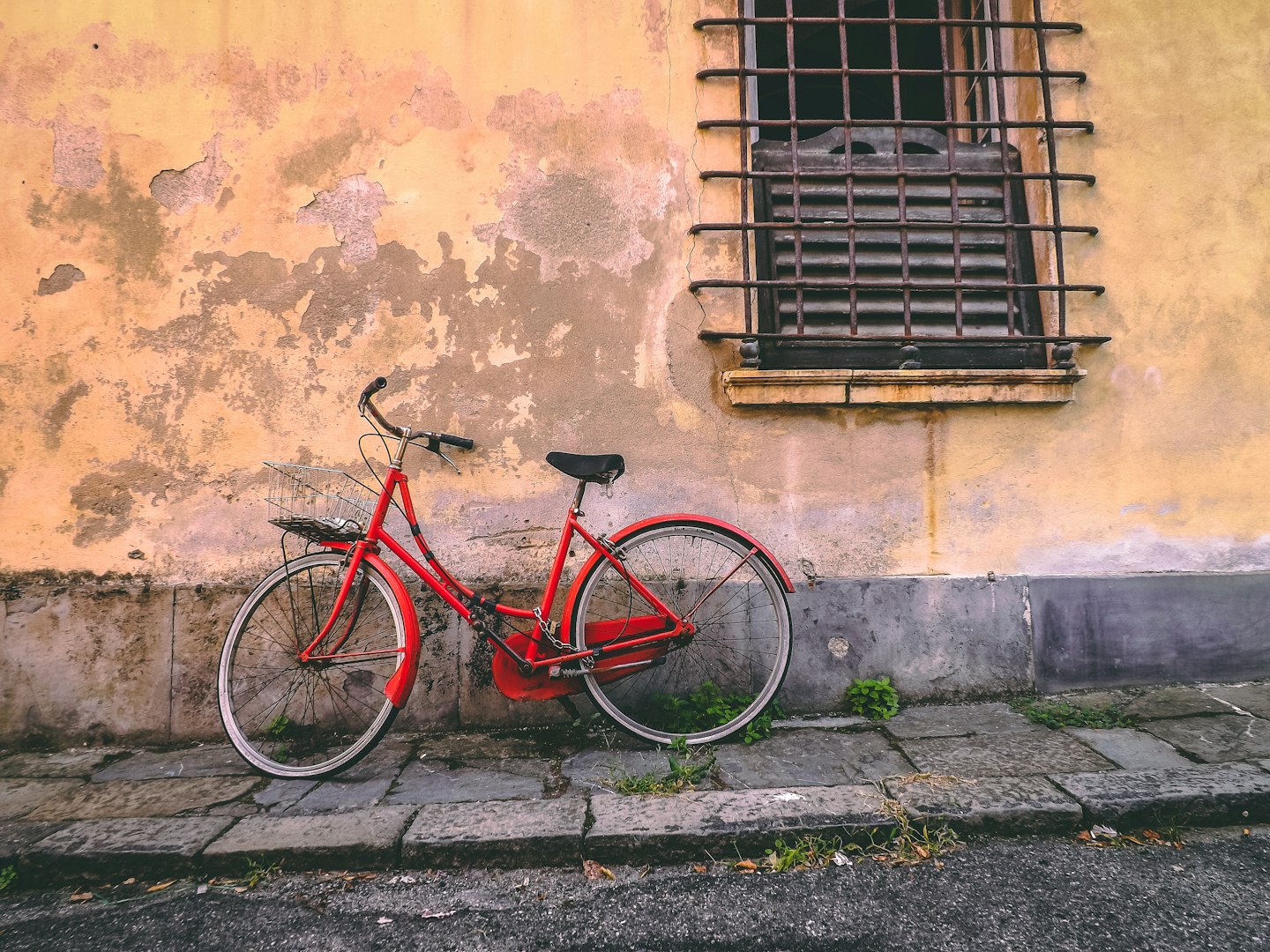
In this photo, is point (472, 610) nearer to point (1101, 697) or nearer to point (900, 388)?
point (900, 388)

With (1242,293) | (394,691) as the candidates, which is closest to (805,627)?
(394,691)

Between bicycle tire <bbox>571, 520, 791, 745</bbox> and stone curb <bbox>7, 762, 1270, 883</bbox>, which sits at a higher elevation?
bicycle tire <bbox>571, 520, 791, 745</bbox>

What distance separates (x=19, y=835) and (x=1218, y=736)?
4.52 meters

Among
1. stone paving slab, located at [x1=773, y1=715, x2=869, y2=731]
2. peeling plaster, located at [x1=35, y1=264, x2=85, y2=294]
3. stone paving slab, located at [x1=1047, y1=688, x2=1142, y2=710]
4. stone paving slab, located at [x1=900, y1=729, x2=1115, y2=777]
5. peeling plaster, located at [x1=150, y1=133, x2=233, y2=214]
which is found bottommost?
stone paving slab, located at [x1=900, y1=729, x2=1115, y2=777]

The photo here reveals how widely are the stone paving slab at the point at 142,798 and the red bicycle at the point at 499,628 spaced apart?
157mm

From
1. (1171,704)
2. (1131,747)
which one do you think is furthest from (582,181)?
(1171,704)

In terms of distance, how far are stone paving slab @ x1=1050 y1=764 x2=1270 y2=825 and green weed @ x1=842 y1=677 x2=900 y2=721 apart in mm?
816

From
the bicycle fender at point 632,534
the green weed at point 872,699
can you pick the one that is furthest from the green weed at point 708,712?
the bicycle fender at point 632,534

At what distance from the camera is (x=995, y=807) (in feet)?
8.00

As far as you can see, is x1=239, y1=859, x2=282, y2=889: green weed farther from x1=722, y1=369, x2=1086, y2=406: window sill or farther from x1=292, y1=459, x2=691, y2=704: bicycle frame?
x1=722, y1=369, x2=1086, y2=406: window sill

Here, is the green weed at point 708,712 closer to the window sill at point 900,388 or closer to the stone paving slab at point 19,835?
the window sill at point 900,388

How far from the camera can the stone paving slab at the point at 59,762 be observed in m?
3.00

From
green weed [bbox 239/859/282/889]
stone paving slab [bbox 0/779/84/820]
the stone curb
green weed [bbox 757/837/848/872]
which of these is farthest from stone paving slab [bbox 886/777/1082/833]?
stone paving slab [bbox 0/779/84/820]

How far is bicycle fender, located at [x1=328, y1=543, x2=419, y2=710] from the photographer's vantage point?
282cm
